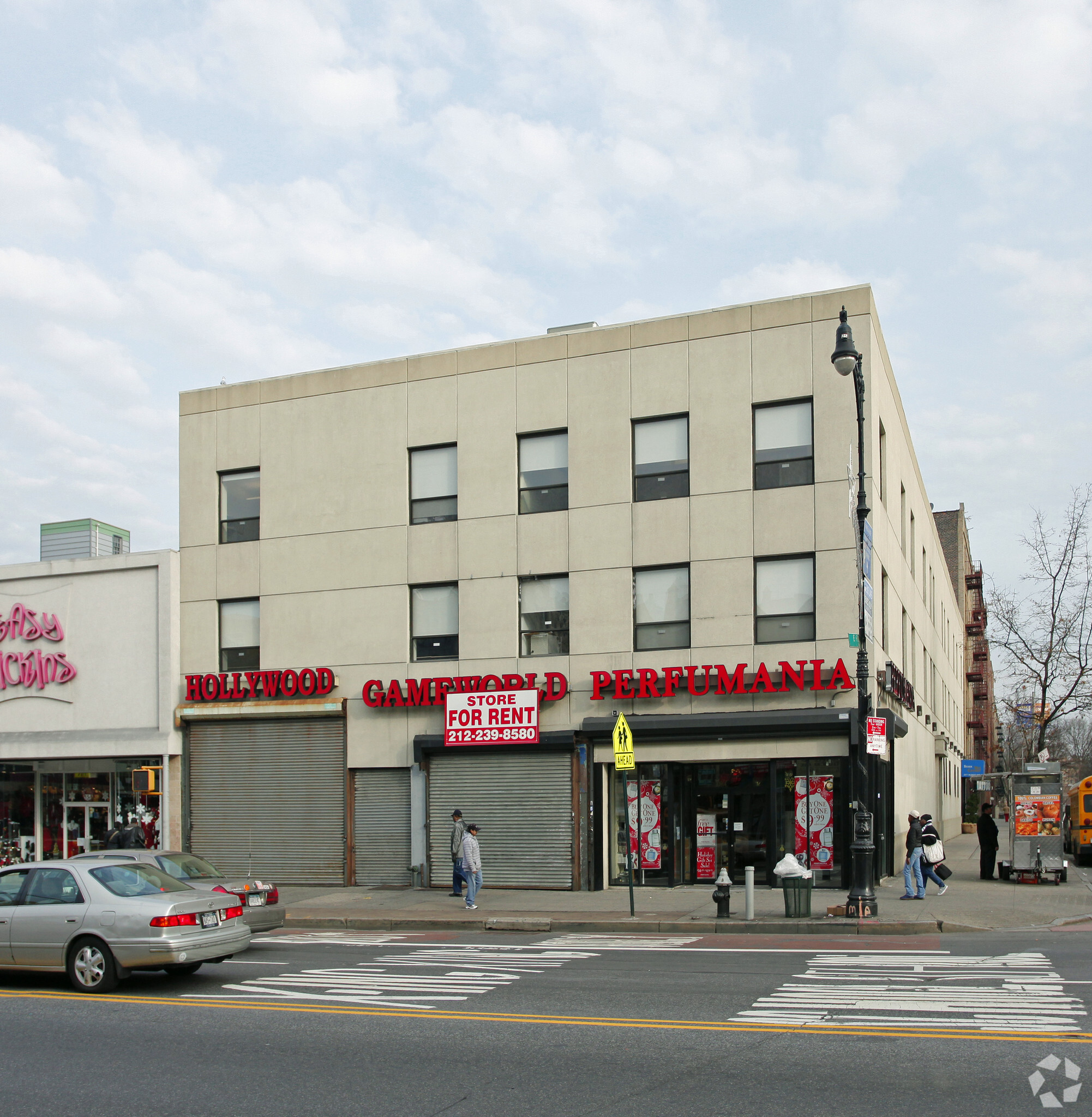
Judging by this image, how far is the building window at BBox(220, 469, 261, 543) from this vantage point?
27906 mm

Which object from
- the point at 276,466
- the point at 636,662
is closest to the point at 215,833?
the point at 276,466

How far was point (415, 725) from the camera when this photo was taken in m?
25.5

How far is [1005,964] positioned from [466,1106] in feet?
26.6

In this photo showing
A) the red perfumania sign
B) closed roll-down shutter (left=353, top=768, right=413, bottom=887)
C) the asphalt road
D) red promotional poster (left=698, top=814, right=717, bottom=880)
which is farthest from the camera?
the red perfumania sign

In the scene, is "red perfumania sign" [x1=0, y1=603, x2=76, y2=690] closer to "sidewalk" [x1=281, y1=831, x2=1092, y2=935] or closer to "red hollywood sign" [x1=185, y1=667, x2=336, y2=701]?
"red hollywood sign" [x1=185, y1=667, x2=336, y2=701]

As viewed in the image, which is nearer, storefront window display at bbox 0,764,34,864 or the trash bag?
the trash bag

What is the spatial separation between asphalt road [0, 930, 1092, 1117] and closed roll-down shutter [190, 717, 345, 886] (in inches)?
421

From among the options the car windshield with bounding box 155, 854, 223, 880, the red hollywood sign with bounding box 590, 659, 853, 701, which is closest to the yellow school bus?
the red hollywood sign with bounding box 590, 659, 853, 701

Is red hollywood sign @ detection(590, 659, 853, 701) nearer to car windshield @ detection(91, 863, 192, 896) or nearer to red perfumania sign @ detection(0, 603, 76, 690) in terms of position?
car windshield @ detection(91, 863, 192, 896)

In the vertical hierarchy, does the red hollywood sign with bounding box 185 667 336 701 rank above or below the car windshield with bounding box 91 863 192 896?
above

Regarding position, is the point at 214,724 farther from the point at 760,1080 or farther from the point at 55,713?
the point at 760,1080

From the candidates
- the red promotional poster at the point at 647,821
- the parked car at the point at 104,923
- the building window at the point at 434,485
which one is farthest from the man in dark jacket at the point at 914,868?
the parked car at the point at 104,923

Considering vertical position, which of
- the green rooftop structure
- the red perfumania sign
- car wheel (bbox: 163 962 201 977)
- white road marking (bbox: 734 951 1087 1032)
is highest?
the green rooftop structure

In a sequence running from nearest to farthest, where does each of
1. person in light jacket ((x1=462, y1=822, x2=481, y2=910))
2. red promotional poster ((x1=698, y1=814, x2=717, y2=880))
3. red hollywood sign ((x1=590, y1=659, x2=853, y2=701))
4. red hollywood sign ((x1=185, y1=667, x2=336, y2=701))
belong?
person in light jacket ((x1=462, y1=822, x2=481, y2=910)), red hollywood sign ((x1=590, y1=659, x2=853, y2=701)), red promotional poster ((x1=698, y1=814, x2=717, y2=880)), red hollywood sign ((x1=185, y1=667, x2=336, y2=701))
